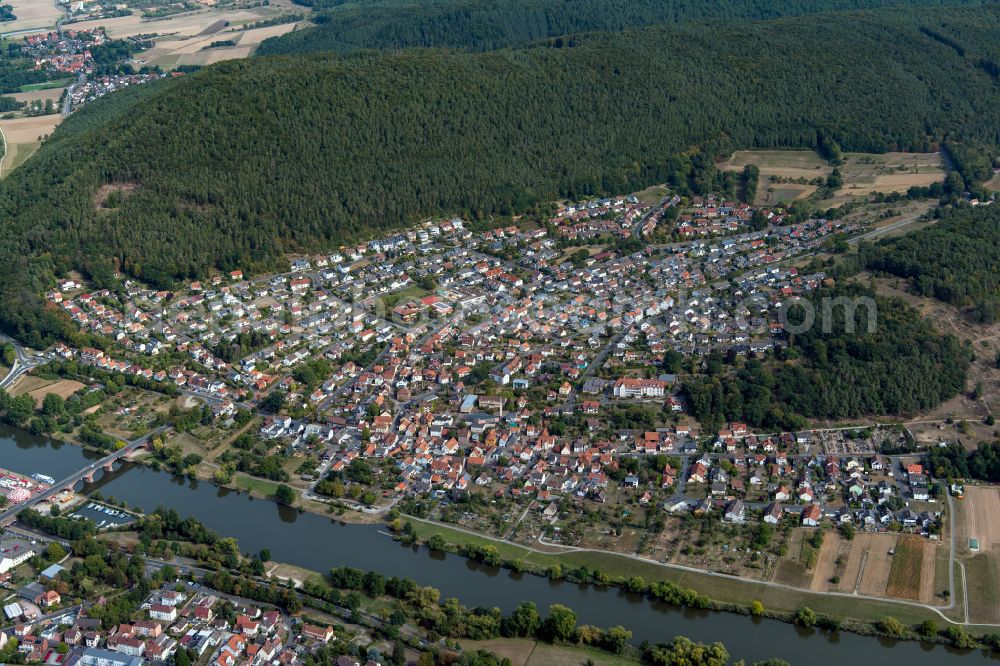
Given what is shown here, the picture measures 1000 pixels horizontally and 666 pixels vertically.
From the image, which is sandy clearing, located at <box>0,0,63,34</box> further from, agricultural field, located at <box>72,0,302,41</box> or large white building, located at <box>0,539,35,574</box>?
large white building, located at <box>0,539,35,574</box>

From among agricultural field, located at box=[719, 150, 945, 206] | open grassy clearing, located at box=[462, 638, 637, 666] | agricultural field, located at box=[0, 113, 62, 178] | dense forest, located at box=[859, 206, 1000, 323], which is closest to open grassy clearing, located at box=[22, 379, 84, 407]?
open grassy clearing, located at box=[462, 638, 637, 666]

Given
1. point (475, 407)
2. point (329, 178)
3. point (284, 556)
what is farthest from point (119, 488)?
point (329, 178)

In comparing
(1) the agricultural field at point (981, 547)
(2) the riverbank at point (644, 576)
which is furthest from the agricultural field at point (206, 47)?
(1) the agricultural field at point (981, 547)

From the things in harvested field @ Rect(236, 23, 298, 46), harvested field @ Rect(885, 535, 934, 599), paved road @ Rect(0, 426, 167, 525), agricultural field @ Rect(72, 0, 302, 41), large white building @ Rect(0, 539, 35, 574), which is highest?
agricultural field @ Rect(72, 0, 302, 41)

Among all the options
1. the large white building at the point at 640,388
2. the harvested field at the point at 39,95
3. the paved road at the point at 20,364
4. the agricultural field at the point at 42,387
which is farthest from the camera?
the harvested field at the point at 39,95

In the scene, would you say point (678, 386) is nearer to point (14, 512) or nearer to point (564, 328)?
point (564, 328)

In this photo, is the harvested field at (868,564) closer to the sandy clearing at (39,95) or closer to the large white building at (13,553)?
the large white building at (13,553)
